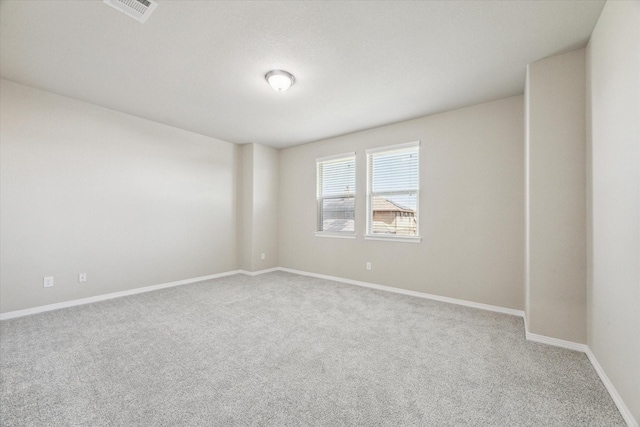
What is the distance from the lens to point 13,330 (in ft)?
8.75

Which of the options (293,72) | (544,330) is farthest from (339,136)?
(544,330)

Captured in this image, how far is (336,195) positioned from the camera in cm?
501

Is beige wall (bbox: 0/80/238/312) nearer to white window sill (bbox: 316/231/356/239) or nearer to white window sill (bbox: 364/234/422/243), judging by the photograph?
white window sill (bbox: 316/231/356/239)

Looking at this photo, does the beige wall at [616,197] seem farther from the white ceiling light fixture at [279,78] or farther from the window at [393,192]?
the white ceiling light fixture at [279,78]

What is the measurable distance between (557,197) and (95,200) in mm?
5228

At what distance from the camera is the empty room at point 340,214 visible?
169 centimetres

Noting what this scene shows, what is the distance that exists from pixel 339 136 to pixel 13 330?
4.78m

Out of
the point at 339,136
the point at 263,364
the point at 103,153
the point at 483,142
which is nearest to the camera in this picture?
the point at 263,364

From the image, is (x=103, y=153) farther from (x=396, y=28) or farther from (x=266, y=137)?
(x=396, y=28)

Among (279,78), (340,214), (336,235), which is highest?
(279,78)

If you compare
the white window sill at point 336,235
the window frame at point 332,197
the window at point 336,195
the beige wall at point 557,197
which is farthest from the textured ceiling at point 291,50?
the white window sill at point 336,235

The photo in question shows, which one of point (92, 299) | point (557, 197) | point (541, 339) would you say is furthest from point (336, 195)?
point (92, 299)

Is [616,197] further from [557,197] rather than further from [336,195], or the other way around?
[336,195]

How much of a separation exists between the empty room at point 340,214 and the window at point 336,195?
48mm
